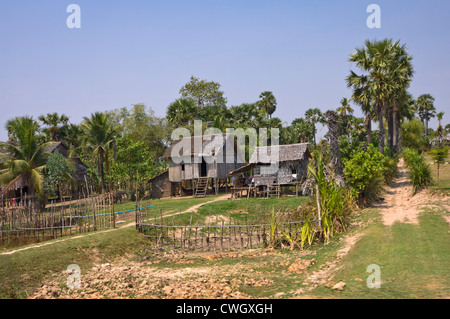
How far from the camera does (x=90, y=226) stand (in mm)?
20297

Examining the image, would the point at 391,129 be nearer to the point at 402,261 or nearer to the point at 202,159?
the point at 202,159

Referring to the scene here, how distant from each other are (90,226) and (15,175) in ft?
38.9

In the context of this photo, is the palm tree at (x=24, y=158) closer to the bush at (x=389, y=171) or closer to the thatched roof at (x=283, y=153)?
the thatched roof at (x=283, y=153)

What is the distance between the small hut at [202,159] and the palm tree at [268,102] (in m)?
23.5

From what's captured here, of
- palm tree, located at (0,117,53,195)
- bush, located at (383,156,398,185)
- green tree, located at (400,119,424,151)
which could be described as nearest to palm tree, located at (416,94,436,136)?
green tree, located at (400,119,424,151)

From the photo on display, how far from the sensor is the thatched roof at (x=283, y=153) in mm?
28186

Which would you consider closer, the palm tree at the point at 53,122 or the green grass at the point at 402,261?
the green grass at the point at 402,261

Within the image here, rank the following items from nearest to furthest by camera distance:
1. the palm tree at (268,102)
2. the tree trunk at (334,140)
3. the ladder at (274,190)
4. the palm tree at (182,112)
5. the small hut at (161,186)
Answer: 1. the tree trunk at (334,140)
2. the ladder at (274,190)
3. the small hut at (161,186)
4. the palm tree at (182,112)
5. the palm tree at (268,102)

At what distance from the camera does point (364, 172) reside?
68.6 ft

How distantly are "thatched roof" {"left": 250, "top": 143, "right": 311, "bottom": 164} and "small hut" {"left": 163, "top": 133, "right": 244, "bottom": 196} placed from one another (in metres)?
4.56

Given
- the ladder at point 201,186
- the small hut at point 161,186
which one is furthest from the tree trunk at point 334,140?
the small hut at point 161,186

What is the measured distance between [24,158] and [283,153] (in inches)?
753
